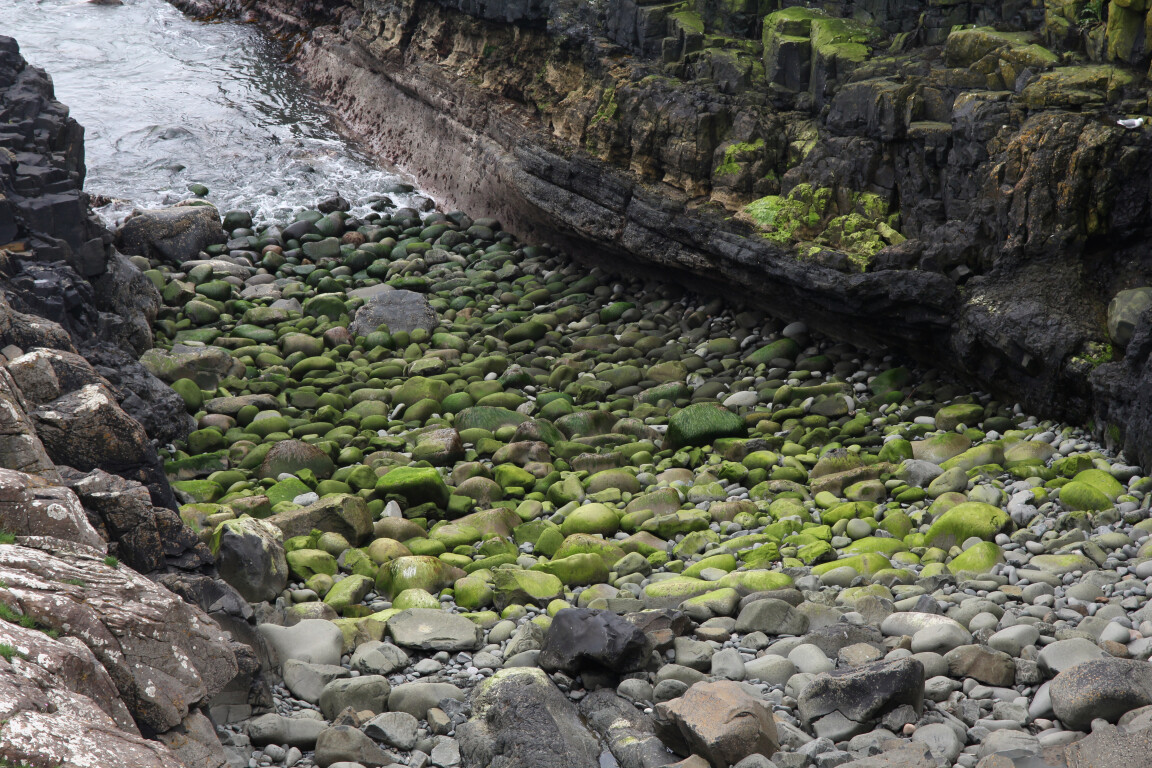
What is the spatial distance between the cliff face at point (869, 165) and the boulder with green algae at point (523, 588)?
158 inches

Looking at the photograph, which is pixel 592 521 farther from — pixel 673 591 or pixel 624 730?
pixel 624 730

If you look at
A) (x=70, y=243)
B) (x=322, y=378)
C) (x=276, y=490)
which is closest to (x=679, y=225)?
(x=322, y=378)

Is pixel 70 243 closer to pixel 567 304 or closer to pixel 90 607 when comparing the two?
pixel 567 304

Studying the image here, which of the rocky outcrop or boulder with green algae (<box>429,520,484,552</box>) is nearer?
the rocky outcrop

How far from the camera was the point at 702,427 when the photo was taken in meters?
8.12

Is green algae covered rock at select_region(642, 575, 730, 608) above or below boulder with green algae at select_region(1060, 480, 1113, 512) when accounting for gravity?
below

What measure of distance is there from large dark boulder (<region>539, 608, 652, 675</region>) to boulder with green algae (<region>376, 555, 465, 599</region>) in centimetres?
143

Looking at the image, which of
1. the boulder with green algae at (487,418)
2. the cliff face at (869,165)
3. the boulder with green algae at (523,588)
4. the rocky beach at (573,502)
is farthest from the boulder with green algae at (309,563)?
the cliff face at (869,165)

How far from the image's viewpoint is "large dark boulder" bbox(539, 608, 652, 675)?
4664mm

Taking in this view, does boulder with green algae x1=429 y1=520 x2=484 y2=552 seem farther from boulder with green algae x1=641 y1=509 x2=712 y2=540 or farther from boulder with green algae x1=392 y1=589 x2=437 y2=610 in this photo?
boulder with green algae x1=641 y1=509 x2=712 y2=540

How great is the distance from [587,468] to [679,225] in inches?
134

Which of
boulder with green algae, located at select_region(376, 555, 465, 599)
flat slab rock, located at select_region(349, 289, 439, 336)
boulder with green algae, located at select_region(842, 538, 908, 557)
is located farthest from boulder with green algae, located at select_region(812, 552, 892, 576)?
flat slab rock, located at select_region(349, 289, 439, 336)

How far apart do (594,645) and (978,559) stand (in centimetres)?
242

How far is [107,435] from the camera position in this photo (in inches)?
195
